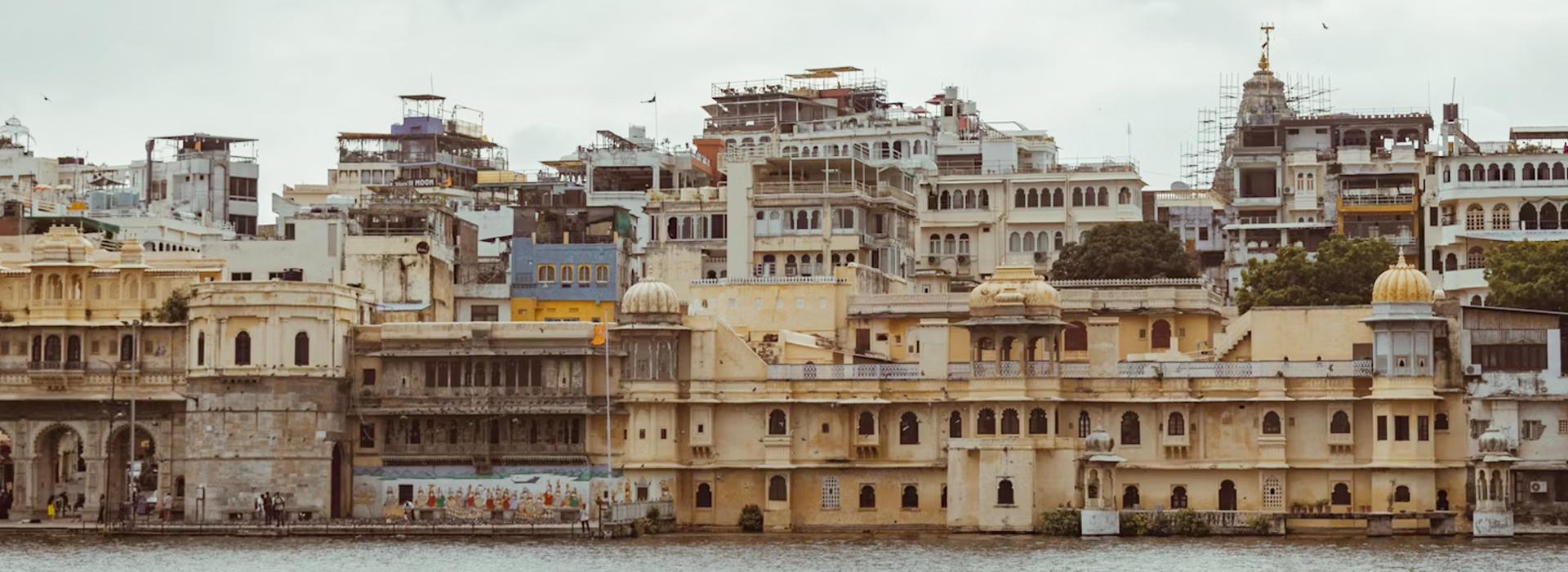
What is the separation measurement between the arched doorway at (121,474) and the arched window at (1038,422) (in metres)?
26.2

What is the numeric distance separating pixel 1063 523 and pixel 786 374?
9.63m

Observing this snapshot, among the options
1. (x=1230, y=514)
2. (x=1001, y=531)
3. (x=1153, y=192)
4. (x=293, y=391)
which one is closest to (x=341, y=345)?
(x=293, y=391)

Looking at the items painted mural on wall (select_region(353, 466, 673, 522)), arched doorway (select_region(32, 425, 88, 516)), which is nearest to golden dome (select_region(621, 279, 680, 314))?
painted mural on wall (select_region(353, 466, 673, 522))

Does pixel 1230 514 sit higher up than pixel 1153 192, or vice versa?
pixel 1153 192

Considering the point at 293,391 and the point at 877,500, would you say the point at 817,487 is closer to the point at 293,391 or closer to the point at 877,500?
the point at 877,500

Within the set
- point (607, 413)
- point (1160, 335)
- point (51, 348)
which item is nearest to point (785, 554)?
point (607, 413)

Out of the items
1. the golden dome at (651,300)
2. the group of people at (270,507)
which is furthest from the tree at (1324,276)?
the group of people at (270,507)

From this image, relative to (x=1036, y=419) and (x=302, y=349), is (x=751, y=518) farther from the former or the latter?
(x=302, y=349)

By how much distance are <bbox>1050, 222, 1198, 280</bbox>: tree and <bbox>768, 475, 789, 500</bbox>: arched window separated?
20.3m

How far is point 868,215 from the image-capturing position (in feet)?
357

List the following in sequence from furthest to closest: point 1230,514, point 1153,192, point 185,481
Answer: point 1153,192
point 185,481
point 1230,514

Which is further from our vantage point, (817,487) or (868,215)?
(868,215)

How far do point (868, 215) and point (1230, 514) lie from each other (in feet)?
88.3

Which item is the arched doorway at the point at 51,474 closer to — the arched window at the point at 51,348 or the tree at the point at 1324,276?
the arched window at the point at 51,348
